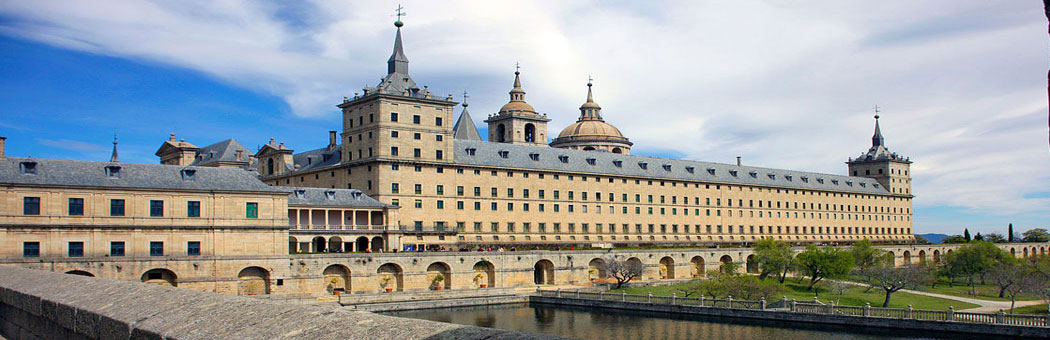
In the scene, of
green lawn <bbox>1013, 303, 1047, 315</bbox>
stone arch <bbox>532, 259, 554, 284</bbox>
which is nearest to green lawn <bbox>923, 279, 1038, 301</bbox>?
green lawn <bbox>1013, 303, 1047, 315</bbox>

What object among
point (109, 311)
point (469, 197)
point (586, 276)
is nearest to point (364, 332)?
point (109, 311)

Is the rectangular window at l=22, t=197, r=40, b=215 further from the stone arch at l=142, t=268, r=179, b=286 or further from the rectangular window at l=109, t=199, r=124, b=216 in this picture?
the stone arch at l=142, t=268, r=179, b=286

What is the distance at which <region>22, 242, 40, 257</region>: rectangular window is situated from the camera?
53000 millimetres

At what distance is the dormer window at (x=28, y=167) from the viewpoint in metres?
54.1

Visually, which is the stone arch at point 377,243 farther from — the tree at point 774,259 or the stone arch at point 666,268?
the tree at point 774,259

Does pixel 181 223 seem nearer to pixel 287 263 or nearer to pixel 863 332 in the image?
pixel 287 263

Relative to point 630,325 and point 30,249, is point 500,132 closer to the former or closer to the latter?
point 630,325

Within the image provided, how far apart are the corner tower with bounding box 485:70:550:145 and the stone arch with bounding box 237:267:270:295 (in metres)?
62.7

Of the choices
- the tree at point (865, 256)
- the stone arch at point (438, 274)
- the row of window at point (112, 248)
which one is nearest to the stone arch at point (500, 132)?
the tree at point (865, 256)

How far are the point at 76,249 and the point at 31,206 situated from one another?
12.6ft

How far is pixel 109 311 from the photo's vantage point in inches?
440

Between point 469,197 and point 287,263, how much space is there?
28.5 metres

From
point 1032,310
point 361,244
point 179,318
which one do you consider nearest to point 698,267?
point 1032,310

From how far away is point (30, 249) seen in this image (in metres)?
53.2
